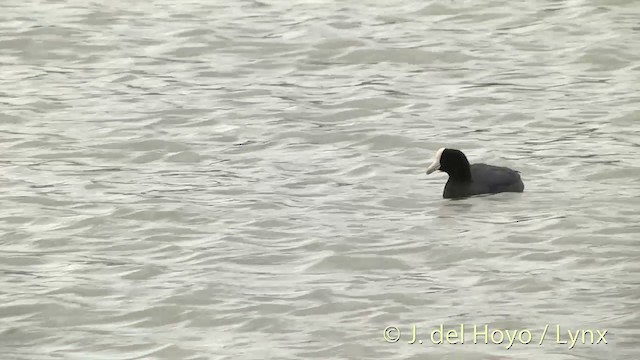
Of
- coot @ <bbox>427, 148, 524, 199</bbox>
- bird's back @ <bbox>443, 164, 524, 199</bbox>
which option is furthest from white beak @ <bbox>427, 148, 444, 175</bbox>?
bird's back @ <bbox>443, 164, 524, 199</bbox>

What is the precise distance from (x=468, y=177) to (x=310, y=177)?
1483mm

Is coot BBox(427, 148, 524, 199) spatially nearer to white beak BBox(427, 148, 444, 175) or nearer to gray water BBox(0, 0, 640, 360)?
white beak BBox(427, 148, 444, 175)

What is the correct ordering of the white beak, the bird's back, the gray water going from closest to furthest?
the gray water, the bird's back, the white beak

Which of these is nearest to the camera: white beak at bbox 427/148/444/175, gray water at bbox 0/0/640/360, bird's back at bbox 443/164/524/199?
gray water at bbox 0/0/640/360

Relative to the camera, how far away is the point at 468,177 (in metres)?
14.6

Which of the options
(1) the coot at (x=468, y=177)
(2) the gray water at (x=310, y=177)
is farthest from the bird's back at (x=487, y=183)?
(2) the gray water at (x=310, y=177)

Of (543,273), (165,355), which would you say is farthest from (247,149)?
(165,355)

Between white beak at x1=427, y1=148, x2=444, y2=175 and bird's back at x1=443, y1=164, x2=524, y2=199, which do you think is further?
white beak at x1=427, y1=148, x2=444, y2=175

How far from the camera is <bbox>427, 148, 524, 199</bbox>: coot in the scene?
1451cm

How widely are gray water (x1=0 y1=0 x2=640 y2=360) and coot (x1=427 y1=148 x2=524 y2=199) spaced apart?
0.42 ft

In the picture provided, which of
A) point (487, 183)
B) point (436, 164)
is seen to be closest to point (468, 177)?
point (487, 183)

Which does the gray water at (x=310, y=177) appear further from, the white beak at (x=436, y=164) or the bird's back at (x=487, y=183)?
the white beak at (x=436, y=164)

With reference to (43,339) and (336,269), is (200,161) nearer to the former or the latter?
(336,269)

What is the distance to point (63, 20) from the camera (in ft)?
70.1
